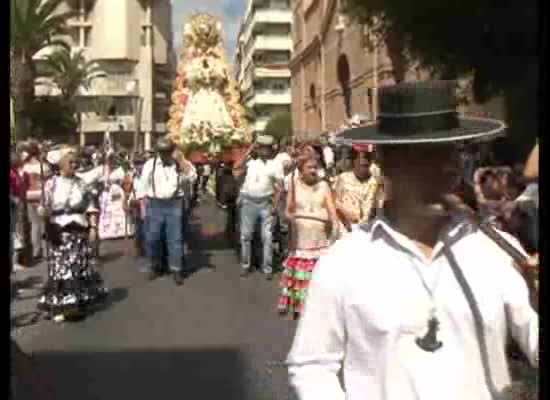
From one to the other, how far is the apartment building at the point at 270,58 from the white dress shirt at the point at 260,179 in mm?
75973

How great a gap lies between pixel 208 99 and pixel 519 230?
1041 centimetres

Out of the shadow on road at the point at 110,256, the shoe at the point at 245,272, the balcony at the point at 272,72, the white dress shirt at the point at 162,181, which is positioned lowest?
the shoe at the point at 245,272

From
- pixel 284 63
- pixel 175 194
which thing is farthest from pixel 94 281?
pixel 284 63

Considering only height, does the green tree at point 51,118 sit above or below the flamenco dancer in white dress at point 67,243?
above

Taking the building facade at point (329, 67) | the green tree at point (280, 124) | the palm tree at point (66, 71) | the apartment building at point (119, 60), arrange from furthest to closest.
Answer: the green tree at point (280, 124)
the apartment building at point (119, 60)
the palm tree at point (66, 71)
the building facade at point (329, 67)

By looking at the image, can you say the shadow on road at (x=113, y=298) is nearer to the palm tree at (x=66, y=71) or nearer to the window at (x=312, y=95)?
the window at (x=312, y=95)

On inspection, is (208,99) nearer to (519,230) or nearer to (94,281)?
(94,281)

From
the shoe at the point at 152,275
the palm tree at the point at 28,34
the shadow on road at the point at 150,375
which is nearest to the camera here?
the shadow on road at the point at 150,375

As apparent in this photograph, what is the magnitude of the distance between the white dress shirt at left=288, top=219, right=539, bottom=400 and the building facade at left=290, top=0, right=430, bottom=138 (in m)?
23.1

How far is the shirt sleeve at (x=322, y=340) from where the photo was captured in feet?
7.19

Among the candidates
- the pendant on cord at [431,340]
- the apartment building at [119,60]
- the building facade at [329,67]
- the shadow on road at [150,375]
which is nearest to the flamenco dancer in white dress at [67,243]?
the shadow on road at [150,375]

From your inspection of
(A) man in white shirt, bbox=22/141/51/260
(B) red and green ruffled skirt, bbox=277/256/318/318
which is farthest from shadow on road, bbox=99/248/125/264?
(B) red and green ruffled skirt, bbox=277/256/318/318

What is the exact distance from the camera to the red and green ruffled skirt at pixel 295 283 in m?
7.65

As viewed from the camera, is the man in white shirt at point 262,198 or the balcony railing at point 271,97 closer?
the man in white shirt at point 262,198
